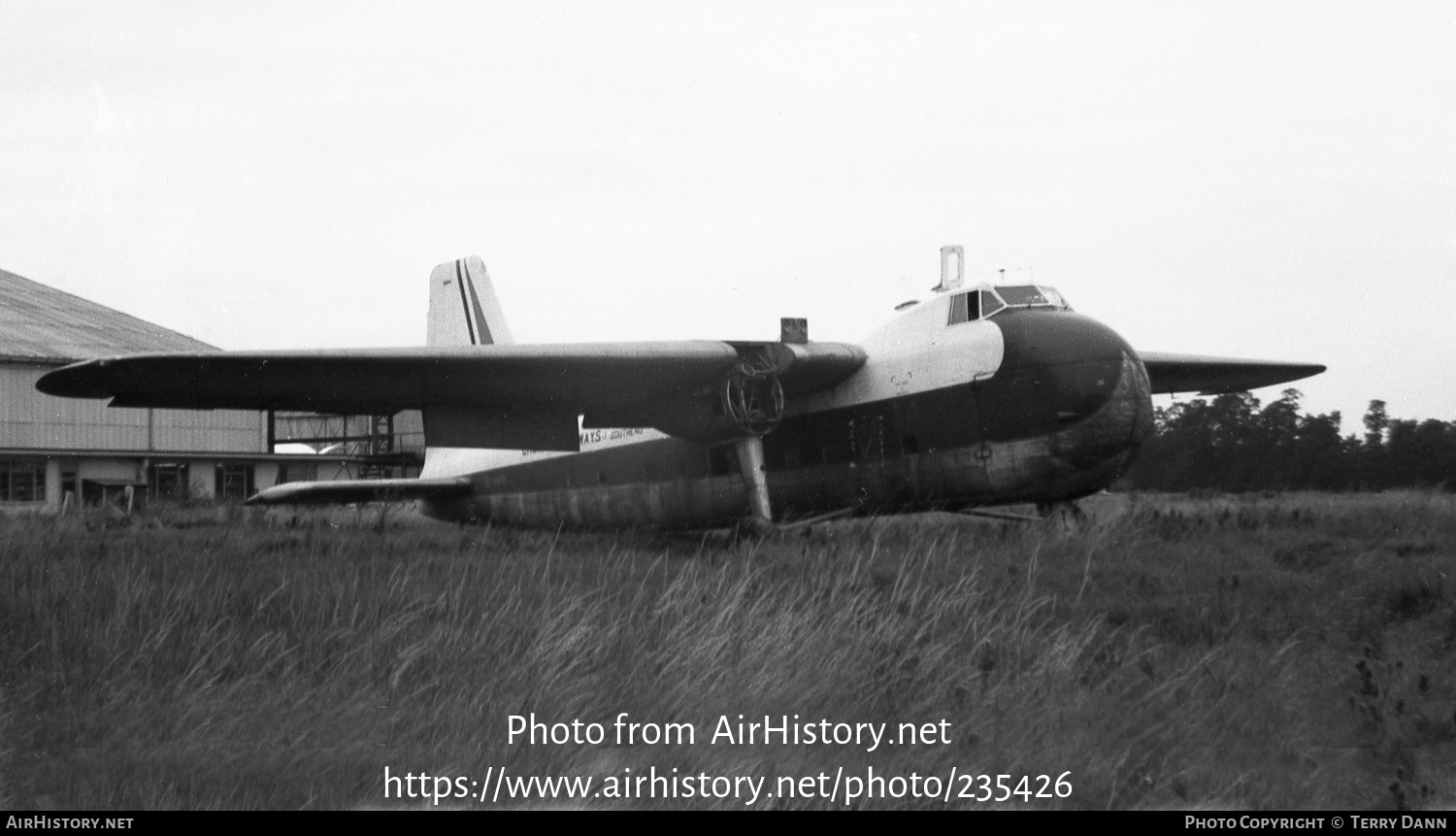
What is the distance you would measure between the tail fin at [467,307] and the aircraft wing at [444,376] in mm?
7450

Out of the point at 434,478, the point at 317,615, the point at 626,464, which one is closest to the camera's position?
the point at 317,615

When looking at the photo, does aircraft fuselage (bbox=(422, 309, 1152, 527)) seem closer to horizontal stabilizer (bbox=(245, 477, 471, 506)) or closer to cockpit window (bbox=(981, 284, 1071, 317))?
cockpit window (bbox=(981, 284, 1071, 317))

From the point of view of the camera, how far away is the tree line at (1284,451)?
16.9m

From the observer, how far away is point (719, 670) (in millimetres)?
7703

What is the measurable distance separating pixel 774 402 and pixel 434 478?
10656 millimetres

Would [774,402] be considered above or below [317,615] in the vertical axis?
above

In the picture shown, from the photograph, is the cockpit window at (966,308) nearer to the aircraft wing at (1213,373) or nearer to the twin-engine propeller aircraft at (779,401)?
the twin-engine propeller aircraft at (779,401)

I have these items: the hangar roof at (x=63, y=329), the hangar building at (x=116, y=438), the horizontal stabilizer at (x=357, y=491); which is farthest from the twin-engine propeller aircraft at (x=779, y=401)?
the hangar roof at (x=63, y=329)

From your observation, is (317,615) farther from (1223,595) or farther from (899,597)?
(1223,595)

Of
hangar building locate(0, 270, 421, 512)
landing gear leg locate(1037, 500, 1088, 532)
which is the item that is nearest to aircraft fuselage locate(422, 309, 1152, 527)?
landing gear leg locate(1037, 500, 1088, 532)

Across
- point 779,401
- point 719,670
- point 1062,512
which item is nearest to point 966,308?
point 779,401

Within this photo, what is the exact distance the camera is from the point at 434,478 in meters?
25.2

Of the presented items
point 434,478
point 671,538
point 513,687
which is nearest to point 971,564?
point 513,687

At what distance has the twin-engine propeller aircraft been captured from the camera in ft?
48.9
